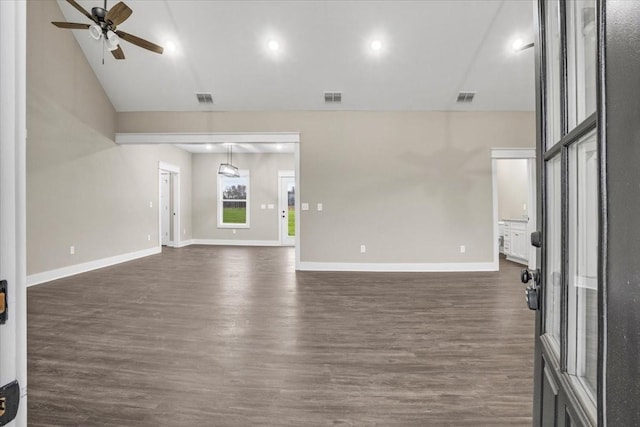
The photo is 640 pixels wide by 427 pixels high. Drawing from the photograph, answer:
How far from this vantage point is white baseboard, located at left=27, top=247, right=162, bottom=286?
14.3ft

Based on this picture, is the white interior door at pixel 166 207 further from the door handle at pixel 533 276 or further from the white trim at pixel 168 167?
the door handle at pixel 533 276

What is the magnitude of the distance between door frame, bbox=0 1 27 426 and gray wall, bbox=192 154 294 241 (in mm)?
9018

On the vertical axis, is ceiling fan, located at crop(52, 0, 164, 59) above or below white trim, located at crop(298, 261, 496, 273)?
above

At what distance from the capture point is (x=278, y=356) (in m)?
2.26

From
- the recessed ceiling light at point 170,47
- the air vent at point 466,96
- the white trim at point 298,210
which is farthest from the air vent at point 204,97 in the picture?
the air vent at point 466,96

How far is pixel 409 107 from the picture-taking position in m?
5.56

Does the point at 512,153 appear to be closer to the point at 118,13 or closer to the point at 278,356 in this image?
the point at 278,356

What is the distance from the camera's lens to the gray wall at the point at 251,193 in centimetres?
951

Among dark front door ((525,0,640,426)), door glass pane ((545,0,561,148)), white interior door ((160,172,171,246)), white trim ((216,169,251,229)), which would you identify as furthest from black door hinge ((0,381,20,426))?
white interior door ((160,172,171,246))

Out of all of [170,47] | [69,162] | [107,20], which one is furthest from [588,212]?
[69,162]

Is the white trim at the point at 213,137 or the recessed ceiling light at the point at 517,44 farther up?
the recessed ceiling light at the point at 517,44

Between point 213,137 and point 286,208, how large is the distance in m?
4.14

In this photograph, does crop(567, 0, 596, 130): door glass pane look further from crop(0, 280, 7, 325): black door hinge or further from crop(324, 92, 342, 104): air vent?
crop(324, 92, 342, 104): air vent

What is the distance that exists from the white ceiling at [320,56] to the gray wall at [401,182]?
327 mm
